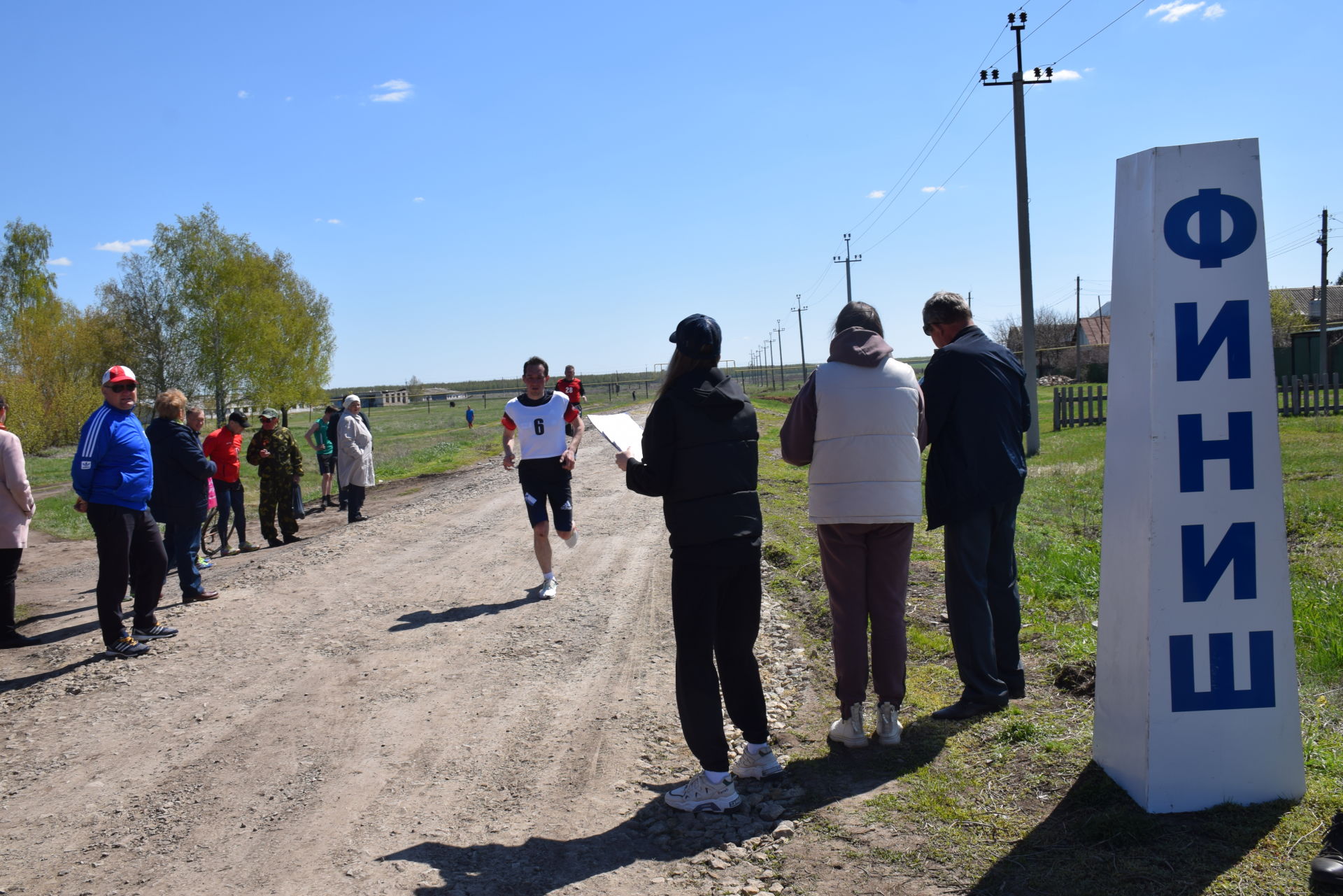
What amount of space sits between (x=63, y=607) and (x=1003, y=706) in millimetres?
9106

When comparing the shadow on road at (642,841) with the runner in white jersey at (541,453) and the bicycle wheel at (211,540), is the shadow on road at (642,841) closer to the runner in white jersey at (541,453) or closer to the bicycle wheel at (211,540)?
the runner in white jersey at (541,453)

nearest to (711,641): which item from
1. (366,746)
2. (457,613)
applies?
(366,746)

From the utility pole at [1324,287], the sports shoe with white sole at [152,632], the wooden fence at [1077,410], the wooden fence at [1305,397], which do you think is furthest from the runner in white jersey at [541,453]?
the utility pole at [1324,287]

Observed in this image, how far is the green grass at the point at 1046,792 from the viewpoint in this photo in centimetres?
307

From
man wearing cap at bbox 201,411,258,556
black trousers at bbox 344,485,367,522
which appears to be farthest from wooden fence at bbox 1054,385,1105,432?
man wearing cap at bbox 201,411,258,556

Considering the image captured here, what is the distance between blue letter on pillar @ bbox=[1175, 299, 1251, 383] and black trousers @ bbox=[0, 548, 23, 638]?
8.15 meters

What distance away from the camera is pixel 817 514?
4270mm

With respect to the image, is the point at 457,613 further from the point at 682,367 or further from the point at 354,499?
the point at 354,499

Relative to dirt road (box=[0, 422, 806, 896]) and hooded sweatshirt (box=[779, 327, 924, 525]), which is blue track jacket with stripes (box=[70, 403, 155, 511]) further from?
hooded sweatshirt (box=[779, 327, 924, 525])

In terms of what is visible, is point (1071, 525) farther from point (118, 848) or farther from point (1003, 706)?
point (118, 848)

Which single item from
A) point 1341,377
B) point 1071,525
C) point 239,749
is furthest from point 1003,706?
point 1341,377

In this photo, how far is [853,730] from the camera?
14.3ft

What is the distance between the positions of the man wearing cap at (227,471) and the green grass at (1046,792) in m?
8.14

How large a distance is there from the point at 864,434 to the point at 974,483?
0.68m
